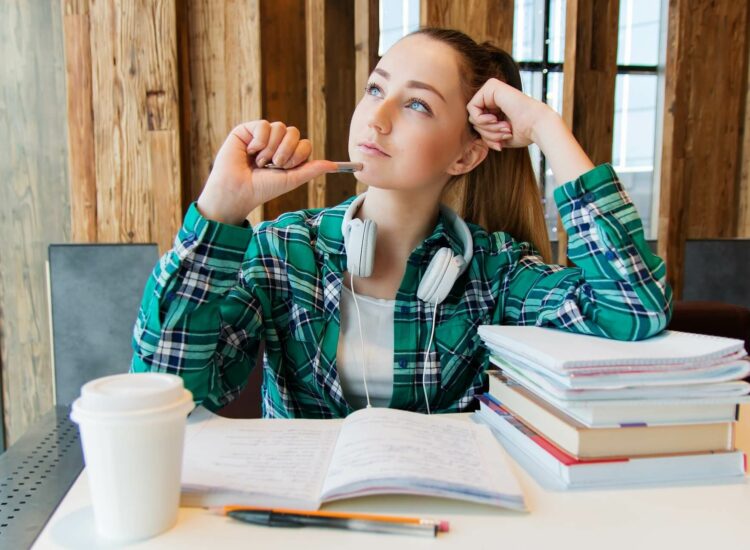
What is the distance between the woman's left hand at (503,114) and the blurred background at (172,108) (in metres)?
1.09

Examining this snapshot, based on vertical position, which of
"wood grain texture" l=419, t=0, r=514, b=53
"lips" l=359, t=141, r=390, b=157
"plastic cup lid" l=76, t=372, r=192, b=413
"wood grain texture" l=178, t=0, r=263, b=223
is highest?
"wood grain texture" l=419, t=0, r=514, b=53

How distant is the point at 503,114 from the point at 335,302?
1.88 ft

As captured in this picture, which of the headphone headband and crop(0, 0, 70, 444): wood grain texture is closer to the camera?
the headphone headband

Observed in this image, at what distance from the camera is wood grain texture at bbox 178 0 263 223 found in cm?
241

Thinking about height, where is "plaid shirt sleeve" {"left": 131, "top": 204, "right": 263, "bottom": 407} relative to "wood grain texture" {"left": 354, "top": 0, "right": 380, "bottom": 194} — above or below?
below

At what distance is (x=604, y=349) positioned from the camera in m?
0.79

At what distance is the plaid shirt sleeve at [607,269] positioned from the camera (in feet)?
3.30

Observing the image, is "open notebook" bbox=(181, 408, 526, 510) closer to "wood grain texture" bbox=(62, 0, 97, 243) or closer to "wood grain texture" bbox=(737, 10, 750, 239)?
"wood grain texture" bbox=(62, 0, 97, 243)

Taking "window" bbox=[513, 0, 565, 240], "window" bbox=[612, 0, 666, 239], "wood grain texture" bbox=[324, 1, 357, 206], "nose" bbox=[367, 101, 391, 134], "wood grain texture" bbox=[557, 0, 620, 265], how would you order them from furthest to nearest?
1. "window" bbox=[612, 0, 666, 239]
2. "window" bbox=[513, 0, 565, 240]
3. "wood grain texture" bbox=[557, 0, 620, 265]
4. "wood grain texture" bbox=[324, 1, 357, 206]
5. "nose" bbox=[367, 101, 391, 134]

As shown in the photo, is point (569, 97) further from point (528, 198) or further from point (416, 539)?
point (416, 539)

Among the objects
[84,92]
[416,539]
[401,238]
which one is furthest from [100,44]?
[416,539]

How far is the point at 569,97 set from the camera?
99.9 inches

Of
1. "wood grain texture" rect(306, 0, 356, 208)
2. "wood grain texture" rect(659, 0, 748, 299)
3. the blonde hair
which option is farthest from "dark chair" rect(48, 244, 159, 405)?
"wood grain texture" rect(659, 0, 748, 299)

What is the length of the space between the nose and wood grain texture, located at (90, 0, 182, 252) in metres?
1.42
